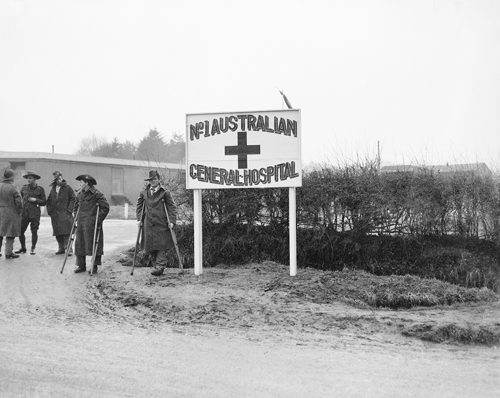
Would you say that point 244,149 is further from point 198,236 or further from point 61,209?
point 61,209

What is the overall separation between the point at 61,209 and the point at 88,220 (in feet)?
8.34

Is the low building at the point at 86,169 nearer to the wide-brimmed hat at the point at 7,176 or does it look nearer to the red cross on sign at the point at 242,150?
the wide-brimmed hat at the point at 7,176

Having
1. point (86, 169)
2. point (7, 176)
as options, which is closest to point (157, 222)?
point (7, 176)

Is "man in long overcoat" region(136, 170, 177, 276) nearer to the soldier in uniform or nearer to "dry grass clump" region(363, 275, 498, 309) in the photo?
"dry grass clump" region(363, 275, 498, 309)

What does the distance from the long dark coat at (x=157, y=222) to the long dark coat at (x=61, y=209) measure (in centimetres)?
368

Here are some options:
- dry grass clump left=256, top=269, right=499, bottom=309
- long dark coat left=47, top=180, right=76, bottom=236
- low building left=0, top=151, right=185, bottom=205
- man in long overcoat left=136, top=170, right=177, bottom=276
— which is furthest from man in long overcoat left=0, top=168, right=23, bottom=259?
low building left=0, top=151, right=185, bottom=205

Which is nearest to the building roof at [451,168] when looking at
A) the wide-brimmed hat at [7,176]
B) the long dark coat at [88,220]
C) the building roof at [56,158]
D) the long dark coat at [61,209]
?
the long dark coat at [88,220]

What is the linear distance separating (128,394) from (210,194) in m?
6.63

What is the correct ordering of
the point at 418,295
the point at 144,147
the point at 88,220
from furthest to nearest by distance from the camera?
the point at 144,147, the point at 88,220, the point at 418,295

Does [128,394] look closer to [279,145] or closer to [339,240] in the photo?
[279,145]

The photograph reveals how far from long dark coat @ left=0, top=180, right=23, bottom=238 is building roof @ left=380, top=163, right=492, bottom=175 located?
830cm

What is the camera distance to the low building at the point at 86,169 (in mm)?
35688

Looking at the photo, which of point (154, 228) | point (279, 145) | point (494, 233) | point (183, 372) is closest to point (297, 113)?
point (279, 145)

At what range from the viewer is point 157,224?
9031 millimetres
